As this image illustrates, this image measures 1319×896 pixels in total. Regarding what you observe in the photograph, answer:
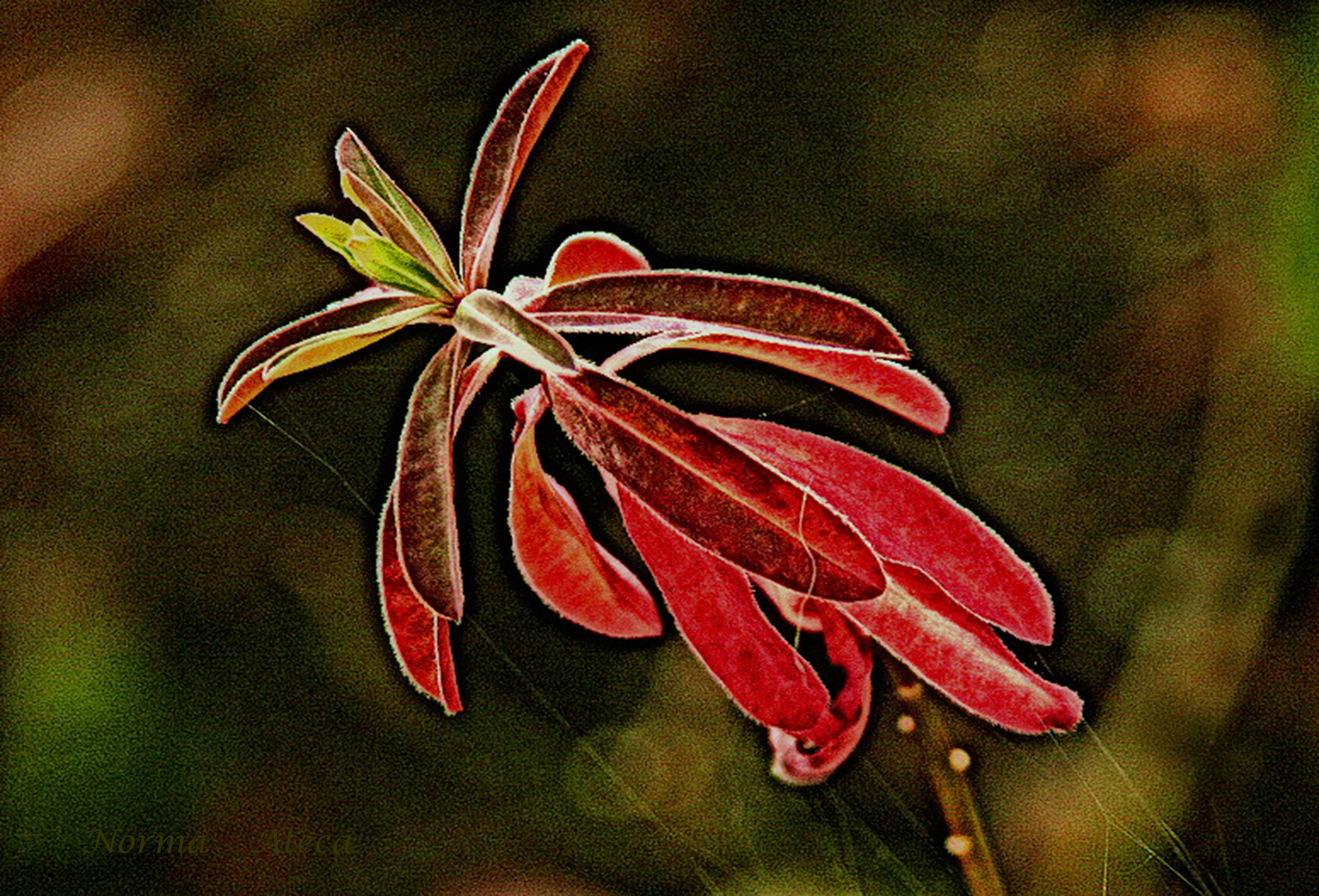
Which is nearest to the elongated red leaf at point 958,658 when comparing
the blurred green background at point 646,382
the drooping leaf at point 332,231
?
the drooping leaf at point 332,231

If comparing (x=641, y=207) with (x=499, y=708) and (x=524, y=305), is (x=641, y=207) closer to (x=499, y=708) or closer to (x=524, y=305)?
(x=499, y=708)

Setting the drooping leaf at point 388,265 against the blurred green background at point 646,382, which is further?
the blurred green background at point 646,382

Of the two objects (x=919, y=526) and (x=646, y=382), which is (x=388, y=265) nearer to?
(x=919, y=526)

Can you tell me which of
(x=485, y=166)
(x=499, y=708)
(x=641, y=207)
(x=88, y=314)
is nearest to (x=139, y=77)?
(x=88, y=314)

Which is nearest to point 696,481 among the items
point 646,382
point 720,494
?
point 720,494

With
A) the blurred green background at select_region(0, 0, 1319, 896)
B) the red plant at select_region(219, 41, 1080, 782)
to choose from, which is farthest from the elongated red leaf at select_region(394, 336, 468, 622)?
the blurred green background at select_region(0, 0, 1319, 896)

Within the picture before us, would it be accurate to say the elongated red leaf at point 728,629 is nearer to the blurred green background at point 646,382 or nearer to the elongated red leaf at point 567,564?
the elongated red leaf at point 567,564
